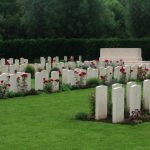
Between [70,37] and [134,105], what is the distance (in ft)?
90.6

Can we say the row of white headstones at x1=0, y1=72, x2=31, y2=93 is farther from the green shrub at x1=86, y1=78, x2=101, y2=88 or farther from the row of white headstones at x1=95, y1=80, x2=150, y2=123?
the row of white headstones at x1=95, y1=80, x2=150, y2=123

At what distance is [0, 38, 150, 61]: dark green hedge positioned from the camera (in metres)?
33.7

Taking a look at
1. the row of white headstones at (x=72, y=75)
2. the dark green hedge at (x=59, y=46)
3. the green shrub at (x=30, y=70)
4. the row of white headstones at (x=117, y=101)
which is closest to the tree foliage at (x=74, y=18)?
the dark green hedge at (x=59, y=46)

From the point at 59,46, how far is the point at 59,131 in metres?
24.9

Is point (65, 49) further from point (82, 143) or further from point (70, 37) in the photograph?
point (82, 143)

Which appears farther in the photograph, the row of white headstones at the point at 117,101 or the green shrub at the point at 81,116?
the green shrub at the point at 81,116

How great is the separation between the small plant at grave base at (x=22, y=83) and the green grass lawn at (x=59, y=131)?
245cm

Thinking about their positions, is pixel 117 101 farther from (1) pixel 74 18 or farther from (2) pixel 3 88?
(1) pixel 74 18

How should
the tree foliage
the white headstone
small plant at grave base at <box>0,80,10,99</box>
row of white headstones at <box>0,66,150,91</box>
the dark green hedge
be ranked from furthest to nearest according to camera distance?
1. the tree foliage
2. the dark green hedge
3. row of white headstones at <box>0,66,150,91</box>
4. small plant at grave base at <box>0,80,10,99</box>
5. the white headstone

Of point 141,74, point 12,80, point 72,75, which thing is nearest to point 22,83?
point 12,80

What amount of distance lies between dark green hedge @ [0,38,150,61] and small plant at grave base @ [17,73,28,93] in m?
18.2

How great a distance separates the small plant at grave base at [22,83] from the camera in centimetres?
1537

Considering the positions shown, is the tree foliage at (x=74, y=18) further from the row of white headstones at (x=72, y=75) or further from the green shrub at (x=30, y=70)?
the row of white headstones at (x=72, y=75)

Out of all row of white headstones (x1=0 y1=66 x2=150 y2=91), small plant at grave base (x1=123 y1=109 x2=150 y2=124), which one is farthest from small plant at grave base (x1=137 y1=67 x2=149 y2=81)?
small plant at grave base (x1=123 y1=109 x2=150 y2=124)
